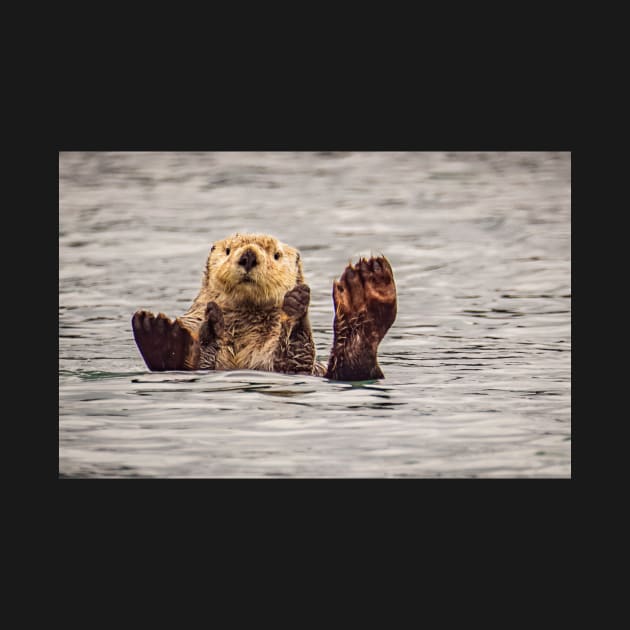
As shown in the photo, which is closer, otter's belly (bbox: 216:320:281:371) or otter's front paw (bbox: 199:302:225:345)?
otter's front paw (bbox: 199:302:225:345)

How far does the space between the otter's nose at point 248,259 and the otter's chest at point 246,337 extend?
15.7 inches

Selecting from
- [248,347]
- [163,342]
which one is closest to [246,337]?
[248,347]

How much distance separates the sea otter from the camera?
769 cm

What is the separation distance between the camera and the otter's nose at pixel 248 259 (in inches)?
314

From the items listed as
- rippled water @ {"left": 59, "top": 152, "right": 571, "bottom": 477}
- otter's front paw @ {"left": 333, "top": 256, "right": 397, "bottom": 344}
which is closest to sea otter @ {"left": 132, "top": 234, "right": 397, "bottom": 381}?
otter's front paw @ {"left": 333, "top": 256, "right": 397, "bottom": 344}

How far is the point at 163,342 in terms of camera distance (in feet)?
25.6

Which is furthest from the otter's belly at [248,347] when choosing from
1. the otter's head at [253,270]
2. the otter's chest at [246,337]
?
the otter's head at [253,270]

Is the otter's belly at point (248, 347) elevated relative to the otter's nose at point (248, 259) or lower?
lower

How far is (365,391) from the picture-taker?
7703 millimetres

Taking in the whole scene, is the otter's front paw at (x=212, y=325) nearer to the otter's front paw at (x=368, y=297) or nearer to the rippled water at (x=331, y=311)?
the rippled water at (x=331, y=311)

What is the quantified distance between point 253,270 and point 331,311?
2.89m

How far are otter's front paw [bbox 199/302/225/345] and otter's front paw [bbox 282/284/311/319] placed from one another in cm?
53

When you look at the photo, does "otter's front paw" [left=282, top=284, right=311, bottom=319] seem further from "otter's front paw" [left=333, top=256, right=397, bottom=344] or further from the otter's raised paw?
the otter's raised paw

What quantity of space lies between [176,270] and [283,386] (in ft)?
13.5
